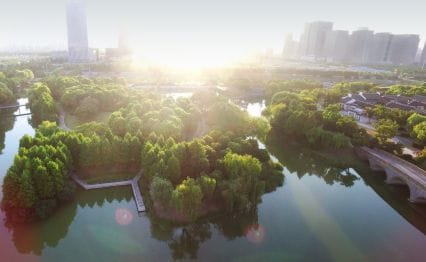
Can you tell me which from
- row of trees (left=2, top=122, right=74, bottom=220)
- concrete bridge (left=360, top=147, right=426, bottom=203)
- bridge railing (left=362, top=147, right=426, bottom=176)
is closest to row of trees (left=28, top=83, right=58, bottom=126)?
row of trees (left=2, top=122, right=74, bottom=220)

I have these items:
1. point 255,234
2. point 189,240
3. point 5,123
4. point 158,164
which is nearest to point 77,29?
point 5,123

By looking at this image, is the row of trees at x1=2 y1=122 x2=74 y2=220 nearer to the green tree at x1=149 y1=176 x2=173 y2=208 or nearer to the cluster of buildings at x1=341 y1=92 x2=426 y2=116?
the green tree at x1=149 y1=176 x2=173 y2=208

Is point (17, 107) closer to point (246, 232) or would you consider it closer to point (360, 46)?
point (246, 232)

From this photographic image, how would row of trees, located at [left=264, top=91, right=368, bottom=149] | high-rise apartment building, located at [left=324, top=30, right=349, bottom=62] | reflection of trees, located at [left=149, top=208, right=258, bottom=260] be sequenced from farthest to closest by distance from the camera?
high-rise apartment building, located at [left=324, top=30, right=349, bottom=62] < row of trees, located at [left=264, top=91, right=368, bottom=149] < reflection of trees, located at [left=149, top=208, right=258, bottom=260]

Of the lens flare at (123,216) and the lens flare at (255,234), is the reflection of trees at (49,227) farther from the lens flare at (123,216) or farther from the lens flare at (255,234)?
the lens flare at (255,234)

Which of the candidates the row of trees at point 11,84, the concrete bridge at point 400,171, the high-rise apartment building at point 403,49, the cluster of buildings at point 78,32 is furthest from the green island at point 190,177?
the high-rise apartment building at point 403,49

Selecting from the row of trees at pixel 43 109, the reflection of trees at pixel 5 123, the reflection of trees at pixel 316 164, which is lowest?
the reflection of trees at pixel 5 123
